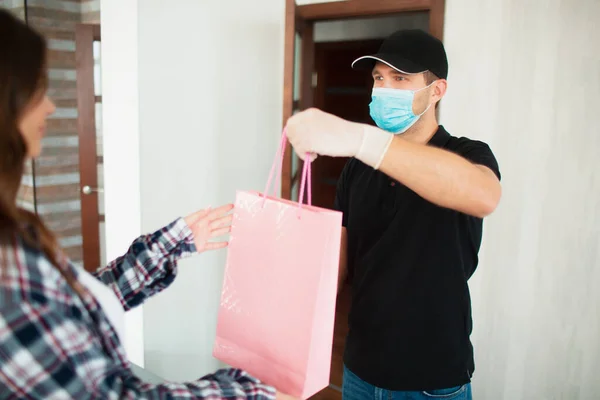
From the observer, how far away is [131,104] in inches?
81.4

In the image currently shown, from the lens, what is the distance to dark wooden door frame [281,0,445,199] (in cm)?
193

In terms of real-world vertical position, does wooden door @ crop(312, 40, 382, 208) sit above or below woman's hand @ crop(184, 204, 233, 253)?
above

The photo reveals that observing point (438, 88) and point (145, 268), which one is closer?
point (145, 268)

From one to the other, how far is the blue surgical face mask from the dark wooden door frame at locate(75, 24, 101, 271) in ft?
7.20

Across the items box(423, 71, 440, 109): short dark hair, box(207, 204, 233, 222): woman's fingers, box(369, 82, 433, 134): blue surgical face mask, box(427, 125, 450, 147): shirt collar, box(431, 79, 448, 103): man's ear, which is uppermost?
box(423, 71, 440, 109): short dark hair

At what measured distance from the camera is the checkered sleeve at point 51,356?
535 millimetres

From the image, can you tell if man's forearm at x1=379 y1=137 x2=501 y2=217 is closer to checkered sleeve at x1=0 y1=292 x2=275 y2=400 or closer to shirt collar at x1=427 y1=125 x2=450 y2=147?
shirt collar at x1=427 y1=125 x2=450 y2=147

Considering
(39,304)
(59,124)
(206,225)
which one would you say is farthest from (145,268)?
(59,124)

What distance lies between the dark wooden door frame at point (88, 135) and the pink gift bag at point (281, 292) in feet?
7.88

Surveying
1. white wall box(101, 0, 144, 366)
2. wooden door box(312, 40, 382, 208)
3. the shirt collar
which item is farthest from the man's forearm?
wooden door box(312, 40, 382, 208)

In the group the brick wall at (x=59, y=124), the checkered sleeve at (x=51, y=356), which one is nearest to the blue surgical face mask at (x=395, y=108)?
the checkered sleeve at (x=51, y=356)

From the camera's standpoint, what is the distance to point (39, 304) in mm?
548

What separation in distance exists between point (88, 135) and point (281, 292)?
2559mm

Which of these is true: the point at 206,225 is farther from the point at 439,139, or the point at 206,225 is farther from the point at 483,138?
the point at 483,138
